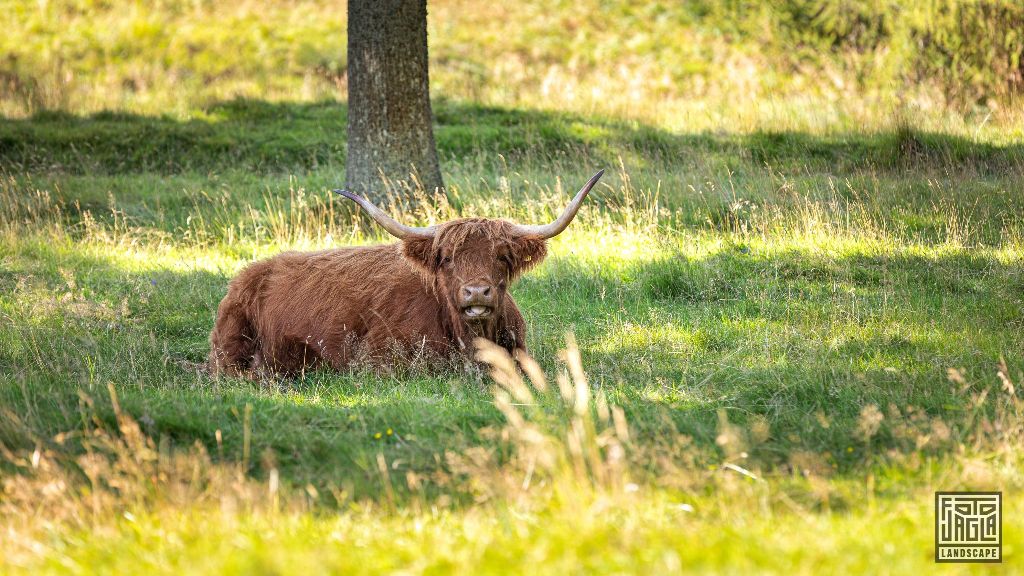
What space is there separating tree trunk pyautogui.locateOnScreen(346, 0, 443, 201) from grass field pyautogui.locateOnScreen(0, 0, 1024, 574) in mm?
528

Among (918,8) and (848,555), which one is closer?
(848,555)

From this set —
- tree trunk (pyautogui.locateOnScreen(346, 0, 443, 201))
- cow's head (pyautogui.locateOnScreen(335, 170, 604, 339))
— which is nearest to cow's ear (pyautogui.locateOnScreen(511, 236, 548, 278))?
cow's head (pyautogui.locateOnScreen(335, 170, 604, 339))

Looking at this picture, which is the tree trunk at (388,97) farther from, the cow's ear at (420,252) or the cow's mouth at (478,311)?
the cow's mouth at (478,311)

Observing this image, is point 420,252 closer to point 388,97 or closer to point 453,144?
point 388,97

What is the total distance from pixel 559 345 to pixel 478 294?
113 centimetres

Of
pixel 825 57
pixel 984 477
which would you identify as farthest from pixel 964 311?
pixel 825 57

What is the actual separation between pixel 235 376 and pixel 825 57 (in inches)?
604

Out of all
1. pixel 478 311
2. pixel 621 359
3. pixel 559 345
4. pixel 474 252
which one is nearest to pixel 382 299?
pixel 474 252

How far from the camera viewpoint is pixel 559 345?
746 cm

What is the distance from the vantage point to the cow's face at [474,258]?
22.4 feet

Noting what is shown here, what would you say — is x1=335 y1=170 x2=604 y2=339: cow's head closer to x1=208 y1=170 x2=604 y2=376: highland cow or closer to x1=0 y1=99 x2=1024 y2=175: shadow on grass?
x1=208 y1=170 x2=604 y2=376: highland cow

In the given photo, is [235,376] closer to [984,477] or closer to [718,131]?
[984,477]

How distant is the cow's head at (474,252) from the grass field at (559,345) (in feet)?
1.67

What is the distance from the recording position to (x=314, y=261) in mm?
7988
